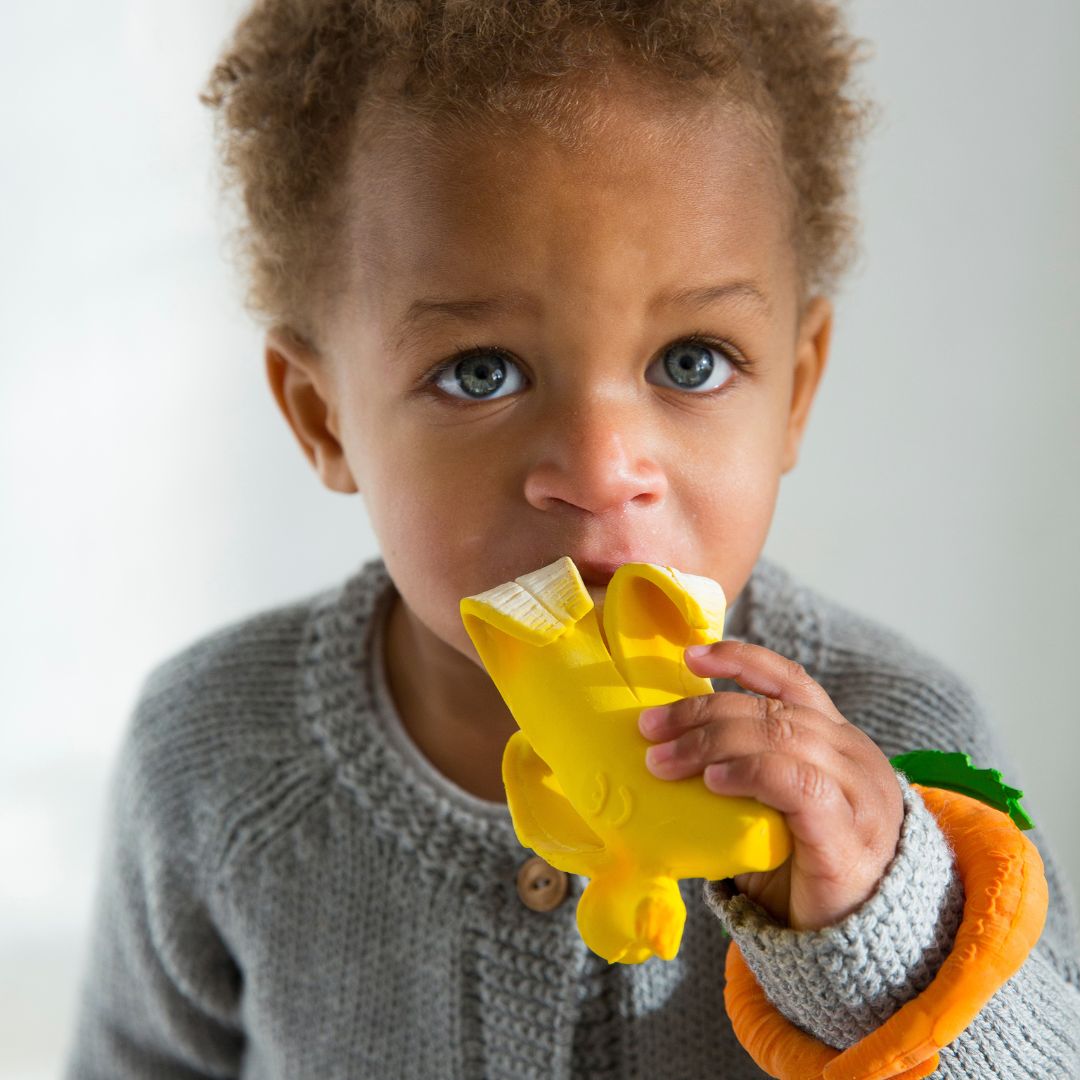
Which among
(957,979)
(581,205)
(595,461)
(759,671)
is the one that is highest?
(581,205)

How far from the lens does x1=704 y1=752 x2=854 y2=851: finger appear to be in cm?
49

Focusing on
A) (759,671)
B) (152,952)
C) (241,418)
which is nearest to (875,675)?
(759,671)

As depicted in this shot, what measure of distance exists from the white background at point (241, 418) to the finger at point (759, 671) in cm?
63

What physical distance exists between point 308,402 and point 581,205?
273mm

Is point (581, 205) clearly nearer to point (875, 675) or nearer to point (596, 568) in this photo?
point (596, 568)

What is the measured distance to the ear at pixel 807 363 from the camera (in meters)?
0.80

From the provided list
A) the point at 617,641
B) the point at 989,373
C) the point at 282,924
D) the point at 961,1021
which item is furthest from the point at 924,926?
the point at 989,373

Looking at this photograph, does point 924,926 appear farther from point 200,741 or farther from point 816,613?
point 200,741

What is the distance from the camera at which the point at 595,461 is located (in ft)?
2.02

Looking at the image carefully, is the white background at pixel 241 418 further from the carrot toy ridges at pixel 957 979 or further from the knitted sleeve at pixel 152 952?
the carrot toy ridges at pixel 957 979

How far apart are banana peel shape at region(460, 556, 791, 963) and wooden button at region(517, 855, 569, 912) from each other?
222 millimetres

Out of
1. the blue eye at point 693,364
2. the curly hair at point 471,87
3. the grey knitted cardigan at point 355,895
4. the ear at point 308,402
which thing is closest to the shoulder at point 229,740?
the grey knitted cardigan at point 355,895

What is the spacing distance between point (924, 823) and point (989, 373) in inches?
25.0

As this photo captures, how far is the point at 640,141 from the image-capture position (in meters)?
0.64
